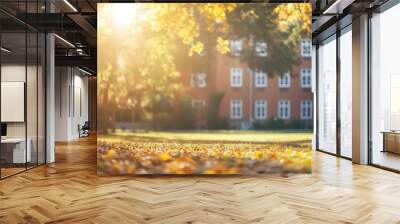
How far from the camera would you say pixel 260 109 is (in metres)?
7.11

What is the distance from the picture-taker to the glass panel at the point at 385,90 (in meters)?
7.20

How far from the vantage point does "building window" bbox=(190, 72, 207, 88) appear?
6934mm

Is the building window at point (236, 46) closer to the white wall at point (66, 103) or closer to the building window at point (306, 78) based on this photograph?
the building window at point (306, 78)

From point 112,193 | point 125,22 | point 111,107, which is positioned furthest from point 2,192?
point 125,22

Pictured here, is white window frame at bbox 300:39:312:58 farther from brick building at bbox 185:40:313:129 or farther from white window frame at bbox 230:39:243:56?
white window frame at bbox 230:39:243:56

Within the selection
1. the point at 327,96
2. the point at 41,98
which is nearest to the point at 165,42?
the point at 41,98

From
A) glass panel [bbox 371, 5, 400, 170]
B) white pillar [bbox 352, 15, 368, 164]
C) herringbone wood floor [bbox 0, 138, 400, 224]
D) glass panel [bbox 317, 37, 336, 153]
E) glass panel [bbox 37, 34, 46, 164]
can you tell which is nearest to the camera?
herringbone wood floor [bbox 0, 138, 400, 224]

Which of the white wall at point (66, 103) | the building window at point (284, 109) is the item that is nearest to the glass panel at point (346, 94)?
the building window at point (284, 109)

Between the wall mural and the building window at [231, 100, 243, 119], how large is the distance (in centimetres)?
9

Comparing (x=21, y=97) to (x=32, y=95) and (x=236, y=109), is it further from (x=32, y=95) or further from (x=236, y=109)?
(x=236, y=109)

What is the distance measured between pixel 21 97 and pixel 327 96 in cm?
752

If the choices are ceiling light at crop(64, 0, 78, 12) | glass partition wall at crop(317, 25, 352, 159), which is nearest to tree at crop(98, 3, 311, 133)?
ceiling light at crop(64, 0, 78, 12)

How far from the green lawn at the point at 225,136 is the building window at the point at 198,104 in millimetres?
422

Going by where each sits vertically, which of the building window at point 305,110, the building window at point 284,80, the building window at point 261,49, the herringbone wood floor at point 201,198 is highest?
the building window at point 261,49
